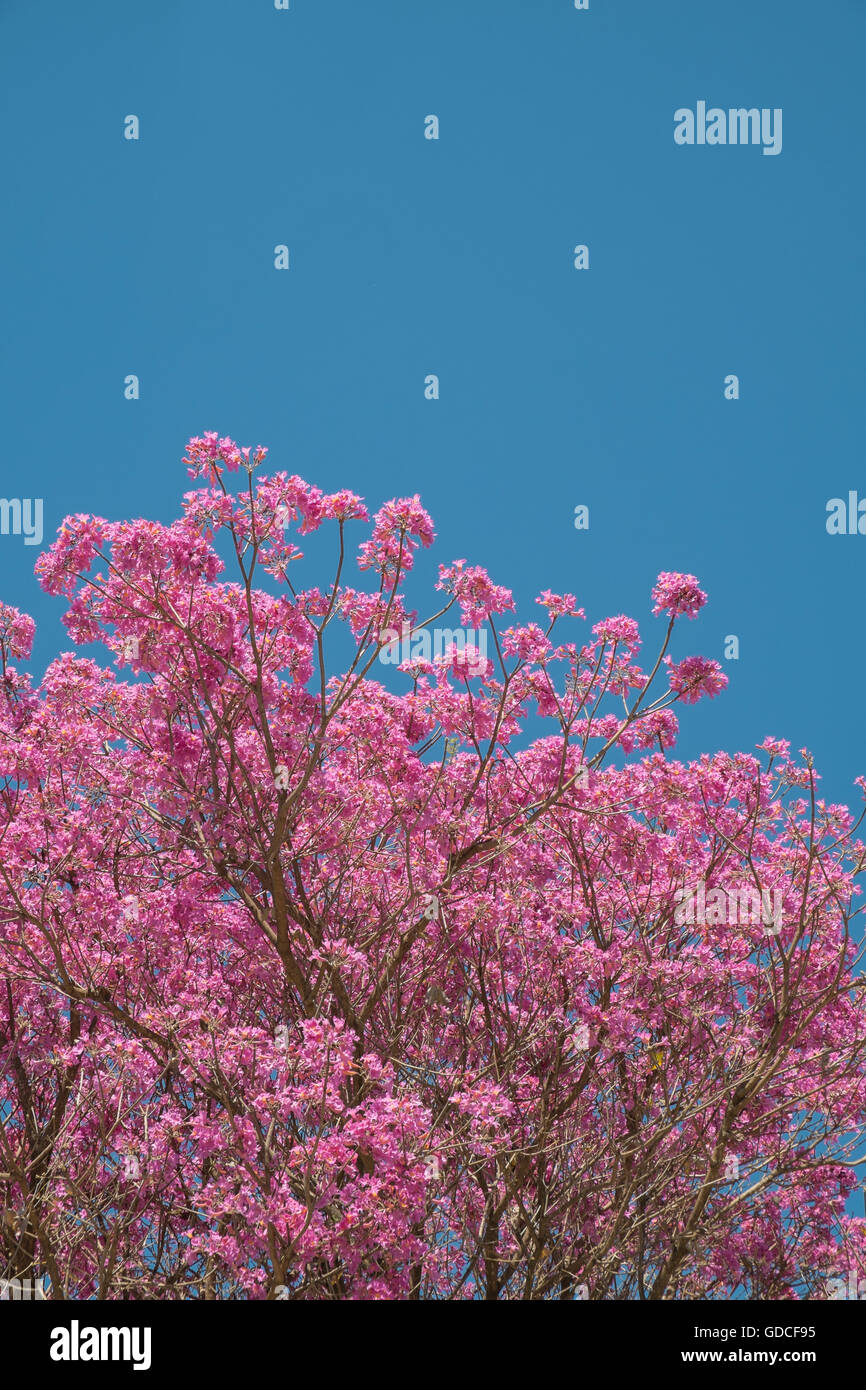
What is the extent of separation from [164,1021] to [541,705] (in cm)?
313

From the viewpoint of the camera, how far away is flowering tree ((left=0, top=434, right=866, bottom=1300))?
6844 millimetres

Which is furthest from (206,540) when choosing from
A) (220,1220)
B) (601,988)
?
(601,988)

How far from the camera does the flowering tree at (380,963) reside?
22.5 ft

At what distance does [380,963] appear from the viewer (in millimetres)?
8438

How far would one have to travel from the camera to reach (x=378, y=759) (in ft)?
28.7

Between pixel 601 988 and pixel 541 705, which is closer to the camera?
pixel 541 705

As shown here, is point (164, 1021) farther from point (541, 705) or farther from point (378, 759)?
point (541, 705)

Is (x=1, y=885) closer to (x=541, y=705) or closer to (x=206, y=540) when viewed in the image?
(x=206, y=540)
